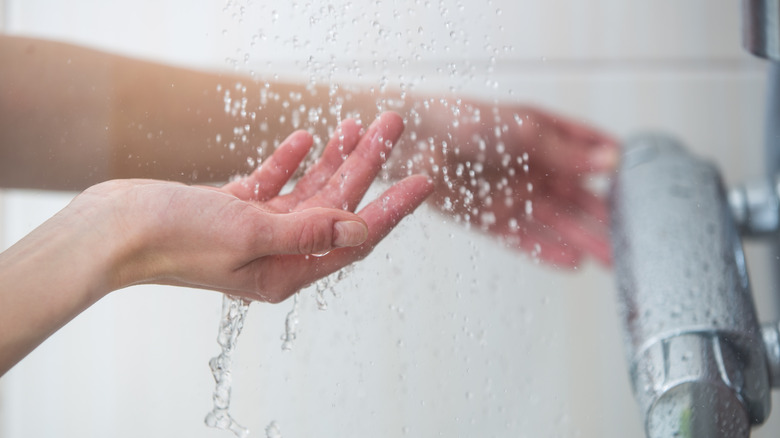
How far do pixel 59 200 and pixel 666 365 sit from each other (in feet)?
1.22

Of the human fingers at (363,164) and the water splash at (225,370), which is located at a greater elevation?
the human fingers at (363,164)

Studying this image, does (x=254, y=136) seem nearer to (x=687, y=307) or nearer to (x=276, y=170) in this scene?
(x=276, y=170)

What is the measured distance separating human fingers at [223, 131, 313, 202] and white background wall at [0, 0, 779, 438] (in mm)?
45

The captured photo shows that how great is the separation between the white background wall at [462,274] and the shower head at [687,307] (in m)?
0.05

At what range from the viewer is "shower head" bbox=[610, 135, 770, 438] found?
0.97 feet

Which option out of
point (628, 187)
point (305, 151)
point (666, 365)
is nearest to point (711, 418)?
point (666, 365)

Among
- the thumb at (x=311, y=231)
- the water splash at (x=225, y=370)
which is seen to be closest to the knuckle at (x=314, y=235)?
the thumb at (x=311, y=231)

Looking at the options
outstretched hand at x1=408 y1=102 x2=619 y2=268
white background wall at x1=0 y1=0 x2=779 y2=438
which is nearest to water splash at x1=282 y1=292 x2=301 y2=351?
white background wall at x1=0 y1=0 x2=779 y2=438

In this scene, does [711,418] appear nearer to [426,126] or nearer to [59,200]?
[426,126]

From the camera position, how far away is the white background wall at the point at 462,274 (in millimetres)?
379

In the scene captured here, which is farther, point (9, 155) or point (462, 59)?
point (9, 155)

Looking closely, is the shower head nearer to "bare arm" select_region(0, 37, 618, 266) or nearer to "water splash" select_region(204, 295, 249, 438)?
"bare arm" select_region(0, 37, 618, 266)

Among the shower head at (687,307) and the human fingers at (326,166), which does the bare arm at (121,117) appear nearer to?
the human fingers at (326,166)

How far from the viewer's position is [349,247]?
Answer: 37cm
